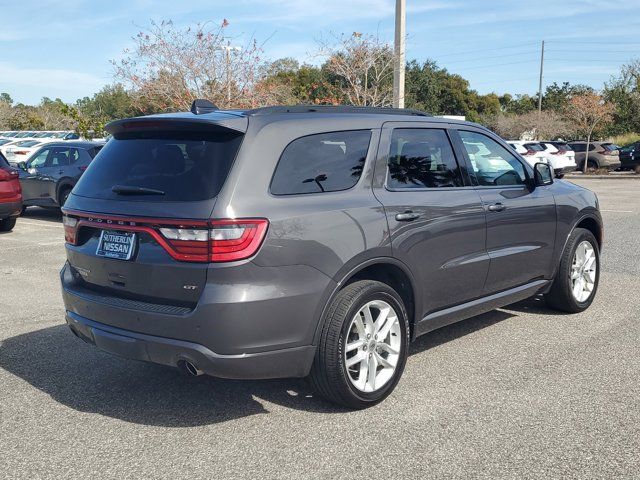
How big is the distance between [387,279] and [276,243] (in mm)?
1084

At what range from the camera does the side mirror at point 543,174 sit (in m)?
5.83

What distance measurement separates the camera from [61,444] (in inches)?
146

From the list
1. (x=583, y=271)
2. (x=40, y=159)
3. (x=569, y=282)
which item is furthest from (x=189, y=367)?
(x=40, y=159)

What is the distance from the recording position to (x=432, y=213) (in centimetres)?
462

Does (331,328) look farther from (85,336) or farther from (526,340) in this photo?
(526,340)

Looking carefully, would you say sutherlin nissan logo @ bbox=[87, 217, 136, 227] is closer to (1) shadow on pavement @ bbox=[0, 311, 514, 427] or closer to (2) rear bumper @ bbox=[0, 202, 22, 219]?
Answer: (1) shadow on pavement @ bbox=[0, 311, 514, 427]

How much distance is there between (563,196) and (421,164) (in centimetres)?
199

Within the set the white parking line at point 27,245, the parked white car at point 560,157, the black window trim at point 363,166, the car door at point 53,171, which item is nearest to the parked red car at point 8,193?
the white parking line at point 27,245

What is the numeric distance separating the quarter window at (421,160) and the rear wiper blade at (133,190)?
1509 millimetres

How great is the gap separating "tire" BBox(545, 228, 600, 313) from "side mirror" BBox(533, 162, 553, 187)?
1.98ft

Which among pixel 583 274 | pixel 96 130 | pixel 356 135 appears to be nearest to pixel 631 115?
pixel 96 130

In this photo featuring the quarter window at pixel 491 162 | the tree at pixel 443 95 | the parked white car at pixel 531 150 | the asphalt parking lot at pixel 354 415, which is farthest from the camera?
the tree at pixel 443 95

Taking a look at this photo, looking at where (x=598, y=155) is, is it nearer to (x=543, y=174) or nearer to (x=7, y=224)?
(x=7, y=224)

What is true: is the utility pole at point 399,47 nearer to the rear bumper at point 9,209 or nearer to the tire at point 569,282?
the rear bumper at point 9,209
